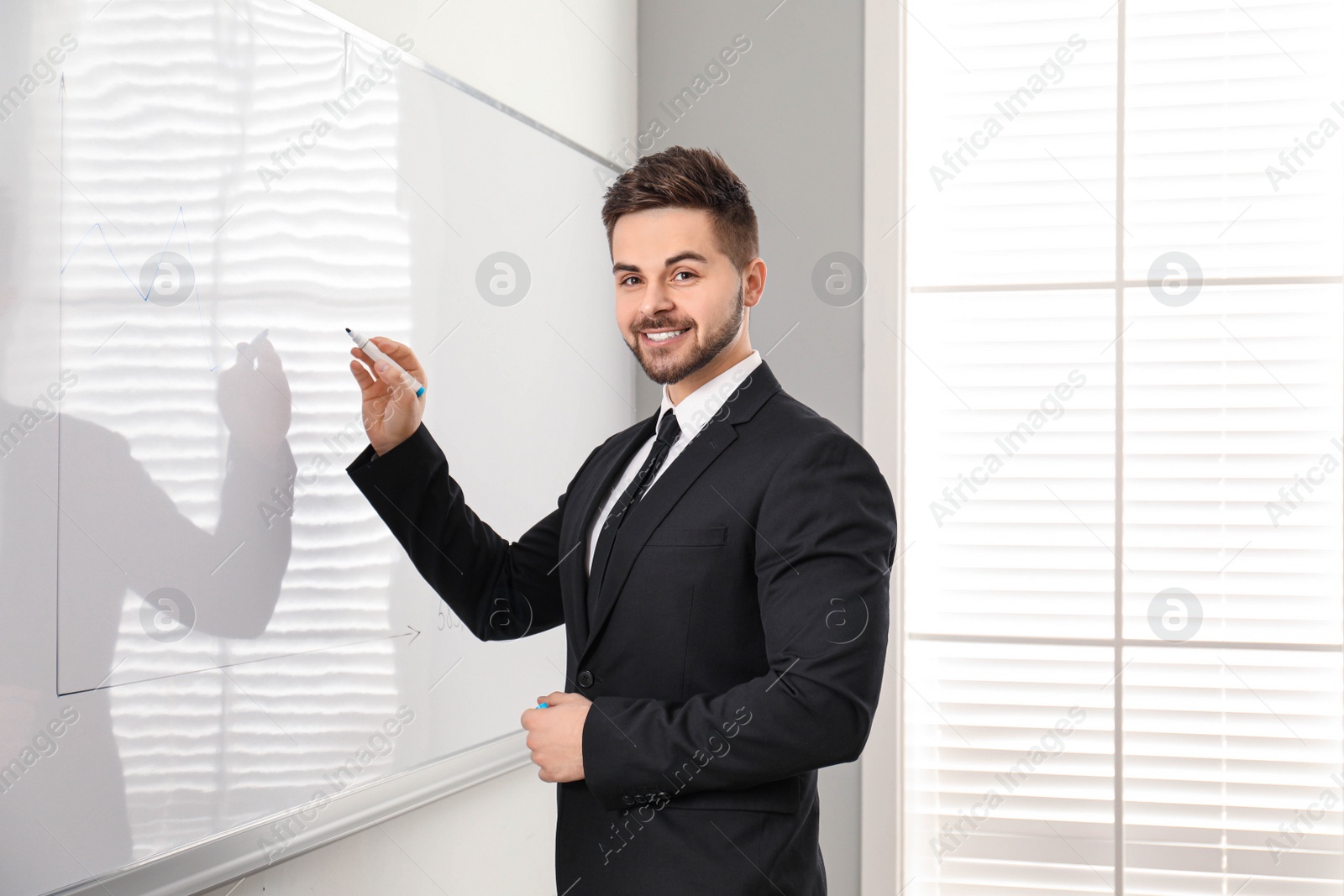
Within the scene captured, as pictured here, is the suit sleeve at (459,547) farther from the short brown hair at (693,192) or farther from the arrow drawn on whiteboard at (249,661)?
the short brown hair at (693,192)

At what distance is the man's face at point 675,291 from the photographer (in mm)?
1212

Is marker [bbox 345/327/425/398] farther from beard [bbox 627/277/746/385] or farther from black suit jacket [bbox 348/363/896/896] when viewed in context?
beard [bbox 627/277/746/385]

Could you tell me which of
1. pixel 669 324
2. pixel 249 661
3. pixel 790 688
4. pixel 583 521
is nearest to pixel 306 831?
pixel 249 661

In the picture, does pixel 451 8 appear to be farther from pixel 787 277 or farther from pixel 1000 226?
pixel 1000 226

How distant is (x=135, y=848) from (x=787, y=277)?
1.68 metres

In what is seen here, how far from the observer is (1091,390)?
2.19 m

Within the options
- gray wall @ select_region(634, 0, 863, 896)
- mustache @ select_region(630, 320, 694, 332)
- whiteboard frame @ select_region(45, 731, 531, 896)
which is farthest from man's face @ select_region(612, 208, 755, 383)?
gray wall @ select_region(634, 0, 863, 896)

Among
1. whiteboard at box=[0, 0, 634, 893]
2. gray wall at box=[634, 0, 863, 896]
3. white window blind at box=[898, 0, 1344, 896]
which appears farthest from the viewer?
gray wall at box=[634, 0, 863, 896]

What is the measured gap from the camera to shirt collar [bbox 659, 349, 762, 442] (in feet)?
4.12

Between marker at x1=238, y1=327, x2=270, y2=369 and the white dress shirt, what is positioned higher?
marker at x1=238, y1=327, x2=270, y2=369

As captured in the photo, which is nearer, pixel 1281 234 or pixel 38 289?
pixel 38 289

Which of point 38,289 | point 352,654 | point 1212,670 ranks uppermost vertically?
point 38,289

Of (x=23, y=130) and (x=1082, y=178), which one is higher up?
(x=1082, y=178)

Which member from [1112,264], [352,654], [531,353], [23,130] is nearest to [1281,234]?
[1112,264]
